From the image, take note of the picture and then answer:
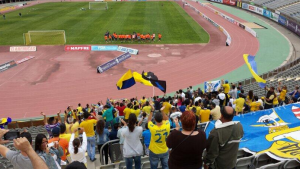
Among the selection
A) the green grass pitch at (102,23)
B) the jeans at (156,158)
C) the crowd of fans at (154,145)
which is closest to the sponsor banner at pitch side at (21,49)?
the green grass pitch at (102,23)

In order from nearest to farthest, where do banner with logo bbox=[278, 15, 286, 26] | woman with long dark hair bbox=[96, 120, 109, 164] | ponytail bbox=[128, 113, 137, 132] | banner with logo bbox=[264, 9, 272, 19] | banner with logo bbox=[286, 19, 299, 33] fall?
ponytail bbox=[128, 113, 137, 132] < woman with long dark hair bbox=[96, 120, 109, 164] < banner with logo bbox=[286, 19, 299, 33] < banner with logo bbox=[278, 15, 286, 26] < banner with logo bbox=[264, 9, 272, 19]

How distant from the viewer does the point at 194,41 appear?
36781 millimetres

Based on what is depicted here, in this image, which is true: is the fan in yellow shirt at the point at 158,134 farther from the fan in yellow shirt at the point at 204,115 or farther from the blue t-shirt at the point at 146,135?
the fan in yellow shirt at the point at 204,115

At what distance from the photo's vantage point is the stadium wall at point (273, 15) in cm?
4122

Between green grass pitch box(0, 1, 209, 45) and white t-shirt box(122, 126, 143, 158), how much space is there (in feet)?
101

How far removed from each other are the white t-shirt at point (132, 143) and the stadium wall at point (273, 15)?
130 ft

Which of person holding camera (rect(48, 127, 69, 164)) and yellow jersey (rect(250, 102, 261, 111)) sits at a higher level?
person holding camera (rect(48, 127, 69, 164))

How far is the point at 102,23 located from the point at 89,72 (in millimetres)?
22684

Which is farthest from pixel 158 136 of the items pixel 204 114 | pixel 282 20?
pixel 282 20

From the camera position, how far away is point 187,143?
4.70 meters

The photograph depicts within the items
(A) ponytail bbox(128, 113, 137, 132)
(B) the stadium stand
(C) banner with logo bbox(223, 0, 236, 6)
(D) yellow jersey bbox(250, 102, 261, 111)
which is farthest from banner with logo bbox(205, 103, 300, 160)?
(C) banner with logo bbox(223, 0, 236, 6)

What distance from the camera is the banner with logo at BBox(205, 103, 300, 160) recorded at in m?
6.21

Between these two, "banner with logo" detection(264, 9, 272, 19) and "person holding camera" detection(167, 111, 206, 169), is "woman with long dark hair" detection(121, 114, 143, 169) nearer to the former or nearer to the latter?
"person holding camera" detection(167, 111, 206, 169)

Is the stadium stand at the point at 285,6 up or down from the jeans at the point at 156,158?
up
